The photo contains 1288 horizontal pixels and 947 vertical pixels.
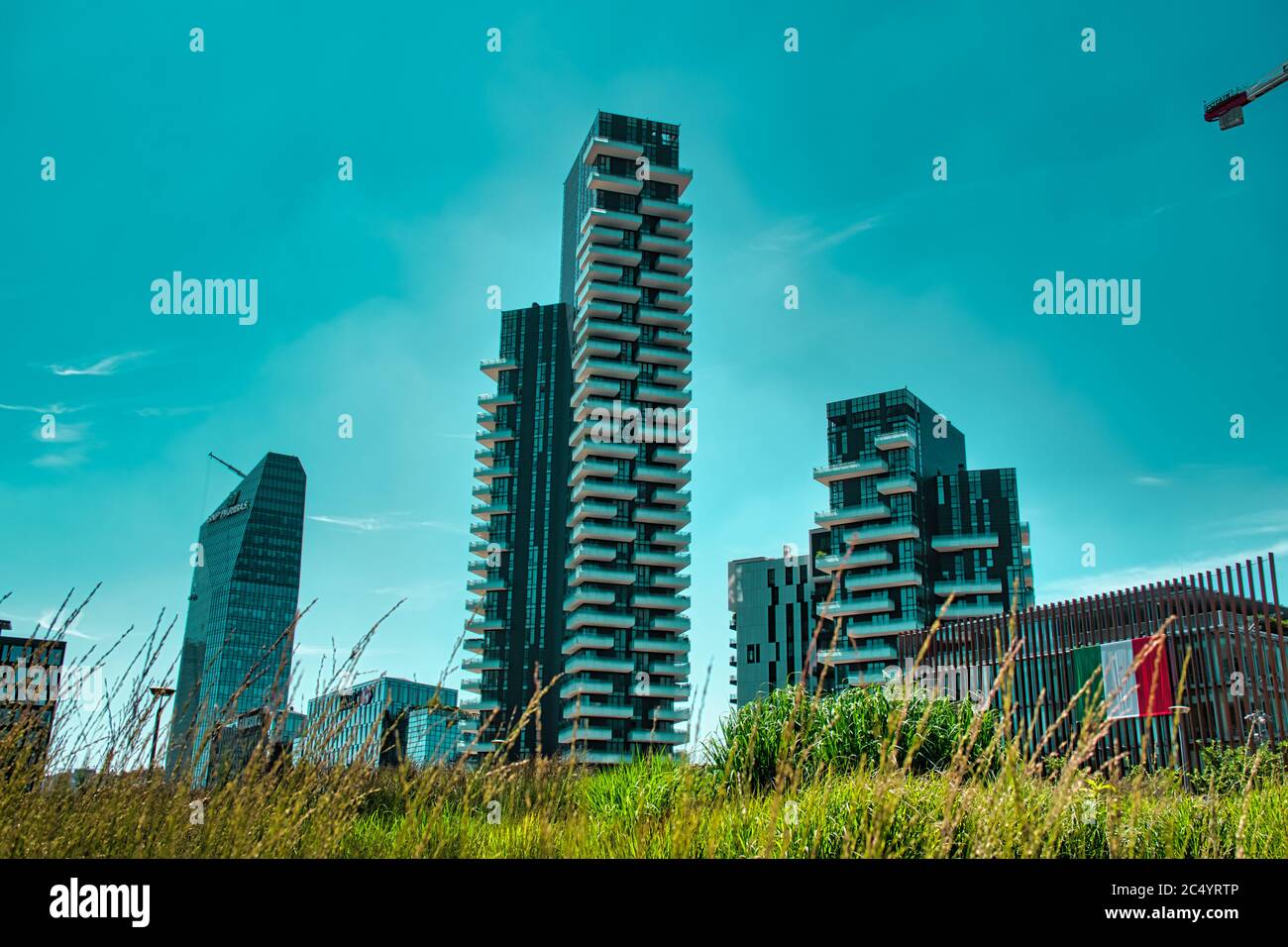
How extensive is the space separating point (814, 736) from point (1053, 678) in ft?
39.4

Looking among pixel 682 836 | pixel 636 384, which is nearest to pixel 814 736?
pixel 682 836

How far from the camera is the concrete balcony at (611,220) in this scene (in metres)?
76.6

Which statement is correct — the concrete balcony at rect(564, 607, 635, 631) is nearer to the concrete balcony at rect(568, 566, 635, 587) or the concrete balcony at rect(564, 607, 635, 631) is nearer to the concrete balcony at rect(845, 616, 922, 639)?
the concrete balcony at rect(568, 566, 635, 587)

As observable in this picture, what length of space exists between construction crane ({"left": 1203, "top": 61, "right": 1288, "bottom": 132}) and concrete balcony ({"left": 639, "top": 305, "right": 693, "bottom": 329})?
37.7 meters

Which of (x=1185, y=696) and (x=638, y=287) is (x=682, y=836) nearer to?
(x=1185, y=696)

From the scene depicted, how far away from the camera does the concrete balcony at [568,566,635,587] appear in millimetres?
68812

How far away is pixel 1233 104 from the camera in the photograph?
62156 mm

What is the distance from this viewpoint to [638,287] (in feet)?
254

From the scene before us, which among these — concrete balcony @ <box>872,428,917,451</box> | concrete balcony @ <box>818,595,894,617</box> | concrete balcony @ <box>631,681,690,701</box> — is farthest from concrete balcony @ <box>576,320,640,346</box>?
concrete balcony @ <box>631,681,690,701</box>

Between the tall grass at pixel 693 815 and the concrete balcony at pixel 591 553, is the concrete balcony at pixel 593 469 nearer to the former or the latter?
the concrete balcony at pixel 591 553

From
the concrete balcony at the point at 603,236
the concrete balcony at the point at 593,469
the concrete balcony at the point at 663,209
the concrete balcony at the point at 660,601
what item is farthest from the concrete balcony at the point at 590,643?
the concrete balcony at the point at 663,209

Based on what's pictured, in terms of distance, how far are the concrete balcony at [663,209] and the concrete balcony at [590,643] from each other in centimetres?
3384

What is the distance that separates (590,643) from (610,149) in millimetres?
39371

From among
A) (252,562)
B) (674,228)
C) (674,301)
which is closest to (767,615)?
(674,301)
